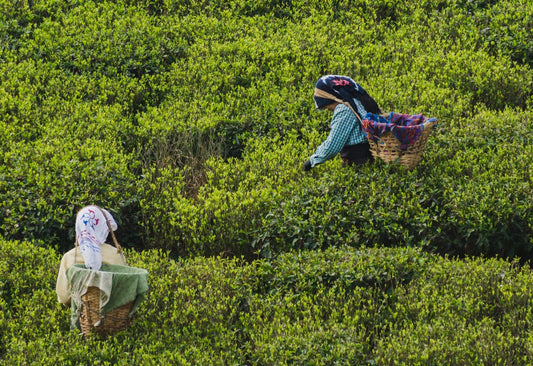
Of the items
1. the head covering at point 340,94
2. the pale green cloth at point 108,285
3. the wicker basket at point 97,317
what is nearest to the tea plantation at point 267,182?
the wicker basket at point 97,317

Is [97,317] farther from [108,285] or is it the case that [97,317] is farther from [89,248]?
[89,248]

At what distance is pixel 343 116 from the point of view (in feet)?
29.5

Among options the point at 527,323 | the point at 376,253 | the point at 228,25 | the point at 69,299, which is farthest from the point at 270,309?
the point at 228,25

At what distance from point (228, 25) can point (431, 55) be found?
3.48 meters

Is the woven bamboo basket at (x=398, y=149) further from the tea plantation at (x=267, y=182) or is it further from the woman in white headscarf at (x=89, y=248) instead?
the woman in white headscarf at (x=89, y=248)

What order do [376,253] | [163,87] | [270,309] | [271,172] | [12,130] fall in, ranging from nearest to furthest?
1. [270,309]
2. [376,253]
3. [271,172]
4. [12,130]
5. [163,87]

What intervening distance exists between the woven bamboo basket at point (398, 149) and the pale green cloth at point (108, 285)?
3277 millimetres

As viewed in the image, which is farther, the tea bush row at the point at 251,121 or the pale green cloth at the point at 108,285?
the tea bush row at the point at 251,121

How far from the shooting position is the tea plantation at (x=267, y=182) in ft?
23.7

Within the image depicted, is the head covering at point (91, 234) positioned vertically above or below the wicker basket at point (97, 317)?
above

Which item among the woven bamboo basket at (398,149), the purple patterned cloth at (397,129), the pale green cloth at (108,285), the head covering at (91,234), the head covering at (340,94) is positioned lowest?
the pale green cloth at (108,285)

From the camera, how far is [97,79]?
40.0 ft

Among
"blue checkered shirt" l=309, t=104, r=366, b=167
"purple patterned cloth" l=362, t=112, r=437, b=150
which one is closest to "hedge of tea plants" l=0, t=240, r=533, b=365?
"blue checkered shirt" l=309, t=104, r=366, b=167

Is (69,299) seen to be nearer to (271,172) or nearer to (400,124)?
(271,172)
